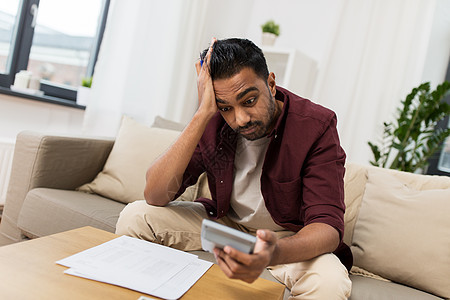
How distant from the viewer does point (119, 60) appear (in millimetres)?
2436

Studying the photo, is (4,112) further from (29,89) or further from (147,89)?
(147,89)

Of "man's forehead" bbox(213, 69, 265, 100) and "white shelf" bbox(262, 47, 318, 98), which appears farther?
"white shelf" bbox(262, 47, 318, 98)

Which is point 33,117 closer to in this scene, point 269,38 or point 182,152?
point 182,152

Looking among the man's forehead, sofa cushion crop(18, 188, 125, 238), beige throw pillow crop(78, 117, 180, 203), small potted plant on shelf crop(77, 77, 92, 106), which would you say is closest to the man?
the man's forehead

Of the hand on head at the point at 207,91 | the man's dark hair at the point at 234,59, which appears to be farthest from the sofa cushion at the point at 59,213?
the man's dark hair at the point at 234,59

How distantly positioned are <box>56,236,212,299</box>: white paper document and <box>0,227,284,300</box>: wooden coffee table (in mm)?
16

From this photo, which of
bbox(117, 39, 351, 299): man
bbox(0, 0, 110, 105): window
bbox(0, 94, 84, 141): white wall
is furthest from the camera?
bbox(0, 0, 110, 105): window

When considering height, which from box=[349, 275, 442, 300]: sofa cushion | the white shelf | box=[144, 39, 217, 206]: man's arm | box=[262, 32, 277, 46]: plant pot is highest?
box=[262, 32, 277, 46]: plant pot

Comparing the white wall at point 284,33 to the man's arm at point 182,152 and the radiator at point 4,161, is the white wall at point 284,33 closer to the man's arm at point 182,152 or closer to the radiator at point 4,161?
the radiator at point 4,161

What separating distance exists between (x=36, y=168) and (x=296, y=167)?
3.52ft

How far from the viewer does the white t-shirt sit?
129 cm

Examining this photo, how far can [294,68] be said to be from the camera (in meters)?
2.78

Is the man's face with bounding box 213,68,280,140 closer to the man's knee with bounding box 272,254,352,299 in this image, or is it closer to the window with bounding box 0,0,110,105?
the man's knee with bounding box 272,254,352,299

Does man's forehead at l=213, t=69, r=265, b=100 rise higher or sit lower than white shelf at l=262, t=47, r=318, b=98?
lower
